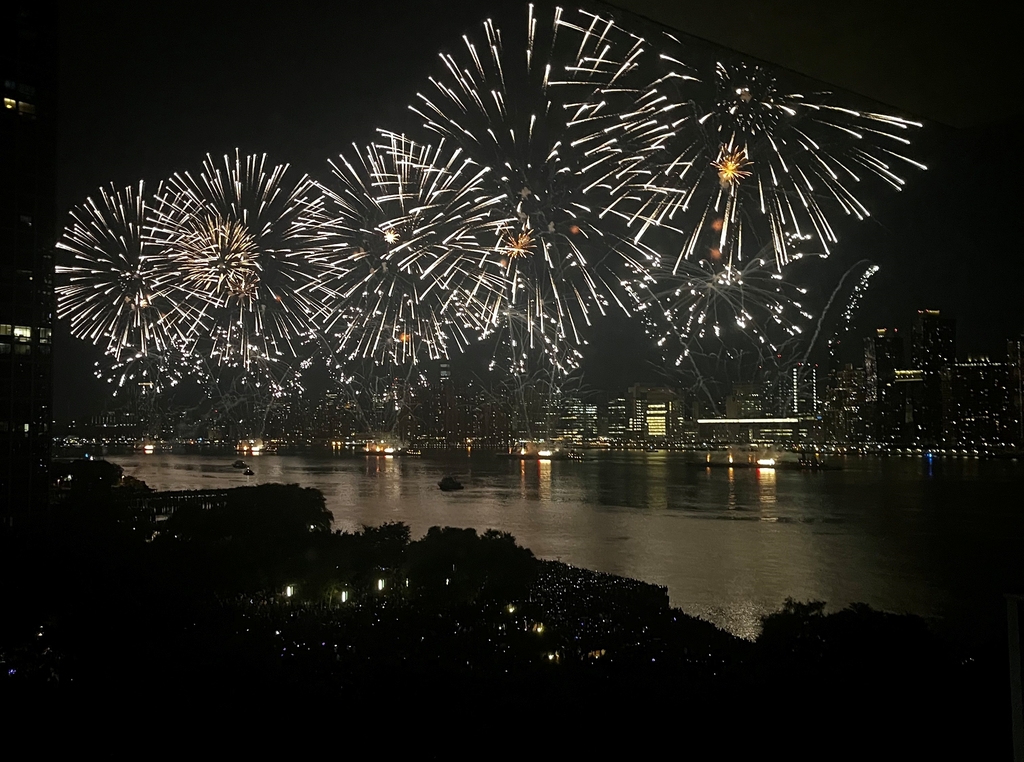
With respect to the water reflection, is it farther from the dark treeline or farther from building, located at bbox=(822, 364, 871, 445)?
the dark treeline

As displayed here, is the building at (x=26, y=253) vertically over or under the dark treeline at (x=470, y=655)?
over

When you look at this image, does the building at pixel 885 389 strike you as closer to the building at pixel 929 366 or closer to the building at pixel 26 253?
the building at pixel 929 366

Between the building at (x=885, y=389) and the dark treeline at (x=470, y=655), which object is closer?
the dark treeline at (x=470, y=655)

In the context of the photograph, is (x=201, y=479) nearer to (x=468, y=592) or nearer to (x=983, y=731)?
(x=468, y=592)

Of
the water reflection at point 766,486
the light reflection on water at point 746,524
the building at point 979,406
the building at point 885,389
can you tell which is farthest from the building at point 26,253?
the building at point 885,389

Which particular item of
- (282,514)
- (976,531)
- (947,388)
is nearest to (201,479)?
(282,514)

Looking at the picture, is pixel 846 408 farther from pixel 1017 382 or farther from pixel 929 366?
pixel 1017 382
